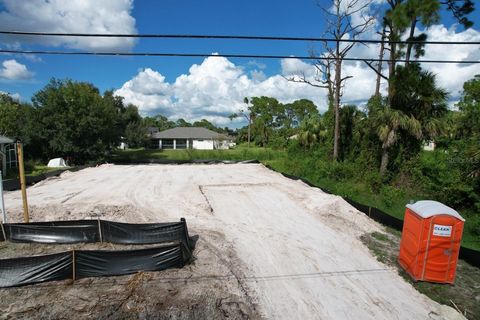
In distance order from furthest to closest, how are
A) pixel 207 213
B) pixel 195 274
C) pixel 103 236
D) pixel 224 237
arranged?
pixel 207 213 < pixel 224 237 < pixel 103 236 < pixel 195 274

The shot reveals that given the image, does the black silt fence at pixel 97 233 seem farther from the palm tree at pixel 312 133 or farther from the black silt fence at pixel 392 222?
the palm tree at pixel 312 133

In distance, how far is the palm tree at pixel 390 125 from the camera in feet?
44.2

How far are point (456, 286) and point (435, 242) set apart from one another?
1.11 metres

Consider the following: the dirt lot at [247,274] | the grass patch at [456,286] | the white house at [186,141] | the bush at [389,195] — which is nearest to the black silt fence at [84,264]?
the dirt lot at [247,274]

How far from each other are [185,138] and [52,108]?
26.7 m

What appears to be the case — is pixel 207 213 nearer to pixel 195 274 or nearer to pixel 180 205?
pixel 180 205

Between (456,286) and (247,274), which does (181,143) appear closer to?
(247,274)

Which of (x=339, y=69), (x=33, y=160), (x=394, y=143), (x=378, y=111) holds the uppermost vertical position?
(x=339, y=69)

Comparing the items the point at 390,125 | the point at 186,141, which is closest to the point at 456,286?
the point at 390,125

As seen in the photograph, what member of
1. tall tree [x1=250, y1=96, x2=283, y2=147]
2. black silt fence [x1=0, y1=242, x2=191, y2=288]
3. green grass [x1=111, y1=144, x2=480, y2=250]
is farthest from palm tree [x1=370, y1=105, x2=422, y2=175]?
tall tree [x1=250, y1=96, x2=283, y2=147]

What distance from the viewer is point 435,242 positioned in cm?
610

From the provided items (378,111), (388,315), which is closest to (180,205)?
(388,315)

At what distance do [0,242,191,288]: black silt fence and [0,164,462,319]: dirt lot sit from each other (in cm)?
16

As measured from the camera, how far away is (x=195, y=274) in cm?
643
